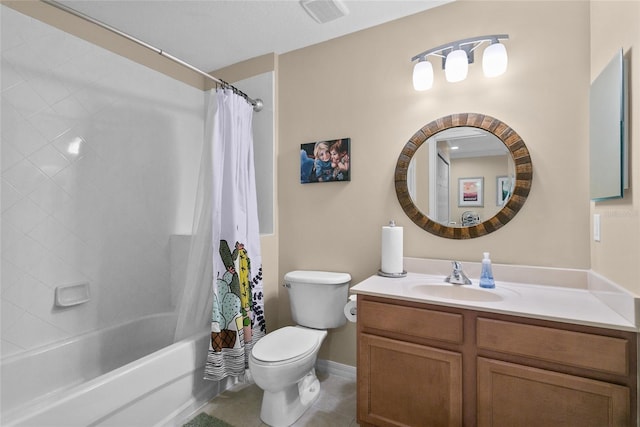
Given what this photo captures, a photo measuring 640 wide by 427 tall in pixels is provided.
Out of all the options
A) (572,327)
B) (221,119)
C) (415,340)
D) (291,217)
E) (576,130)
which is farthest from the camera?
(291,217)

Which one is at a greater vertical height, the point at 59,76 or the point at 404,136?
the point at 59,76

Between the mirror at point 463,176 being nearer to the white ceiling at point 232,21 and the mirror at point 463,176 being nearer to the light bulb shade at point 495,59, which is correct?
the light bulb shade at point 495,59

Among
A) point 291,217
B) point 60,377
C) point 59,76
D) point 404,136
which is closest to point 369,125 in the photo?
point 404,136

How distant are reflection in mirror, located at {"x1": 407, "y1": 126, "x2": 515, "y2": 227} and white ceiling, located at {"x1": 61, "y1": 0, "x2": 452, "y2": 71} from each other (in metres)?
0.89

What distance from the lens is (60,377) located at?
1.82 m

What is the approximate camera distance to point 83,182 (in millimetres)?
2004

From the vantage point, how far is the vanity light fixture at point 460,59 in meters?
1.65

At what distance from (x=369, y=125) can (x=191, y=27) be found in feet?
4.75

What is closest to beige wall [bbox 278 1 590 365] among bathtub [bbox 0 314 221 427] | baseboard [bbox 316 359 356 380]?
baseboard [bbox 316 359 356 380]

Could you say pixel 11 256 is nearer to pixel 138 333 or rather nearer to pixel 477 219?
pixel 138 333

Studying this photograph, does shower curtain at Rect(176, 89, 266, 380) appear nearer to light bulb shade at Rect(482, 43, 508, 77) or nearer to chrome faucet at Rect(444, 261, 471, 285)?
chrome faucet at Rect(444, 261, 471, 285)

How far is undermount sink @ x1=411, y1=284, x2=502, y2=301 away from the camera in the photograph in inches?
62.9

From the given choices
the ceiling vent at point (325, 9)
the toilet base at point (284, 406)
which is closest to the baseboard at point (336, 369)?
the toilet base at point (284, 406)

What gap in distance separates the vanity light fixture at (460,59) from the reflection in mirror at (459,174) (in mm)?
313
